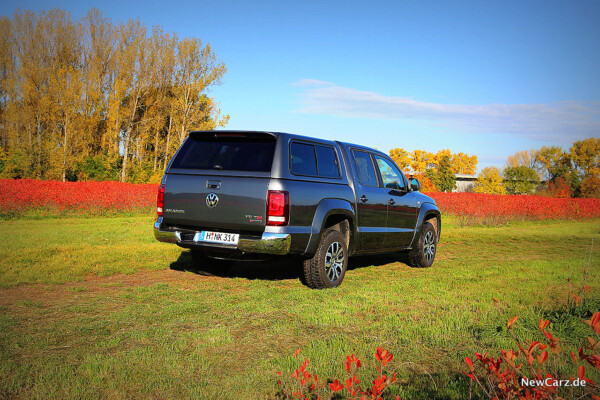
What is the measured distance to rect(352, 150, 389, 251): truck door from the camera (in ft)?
25.1

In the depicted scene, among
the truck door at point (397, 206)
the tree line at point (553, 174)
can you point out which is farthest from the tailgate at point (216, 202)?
the tree line at point (553, 174)

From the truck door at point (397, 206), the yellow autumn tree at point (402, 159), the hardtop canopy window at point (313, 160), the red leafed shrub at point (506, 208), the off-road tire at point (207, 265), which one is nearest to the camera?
the hardtop canopy window at point (313, 160)

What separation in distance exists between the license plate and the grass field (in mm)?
720

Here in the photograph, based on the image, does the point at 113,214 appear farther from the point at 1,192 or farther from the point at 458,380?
the point at 458,380

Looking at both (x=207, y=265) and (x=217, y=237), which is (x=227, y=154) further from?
(x=207, y=265)

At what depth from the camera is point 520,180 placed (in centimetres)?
7431

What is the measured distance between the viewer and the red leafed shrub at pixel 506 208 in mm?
23359

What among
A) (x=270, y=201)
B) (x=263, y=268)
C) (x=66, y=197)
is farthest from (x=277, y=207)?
(x=66, y=197)

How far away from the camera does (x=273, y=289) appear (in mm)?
6801

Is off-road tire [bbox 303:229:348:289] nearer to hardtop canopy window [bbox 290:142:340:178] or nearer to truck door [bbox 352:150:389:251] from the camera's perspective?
truck door [bbox 352:150:389:251]

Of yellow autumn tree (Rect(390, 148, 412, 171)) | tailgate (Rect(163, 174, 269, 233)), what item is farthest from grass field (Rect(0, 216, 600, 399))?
yellow autumn tree (Rect(390, 148, 412, 171))

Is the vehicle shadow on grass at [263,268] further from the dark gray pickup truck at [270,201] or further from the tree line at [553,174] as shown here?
the tree line at [553,174]

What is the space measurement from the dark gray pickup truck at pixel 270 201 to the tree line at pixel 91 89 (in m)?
32.9

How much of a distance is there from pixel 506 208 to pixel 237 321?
22.5 meters
